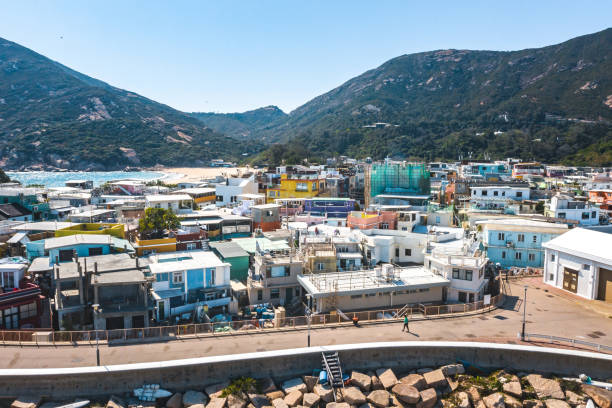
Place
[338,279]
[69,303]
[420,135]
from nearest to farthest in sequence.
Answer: [69,303]
[338,279]
[420,135]

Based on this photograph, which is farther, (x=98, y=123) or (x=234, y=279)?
(x=98, y=123)

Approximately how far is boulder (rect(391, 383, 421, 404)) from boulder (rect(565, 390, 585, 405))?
6722 millimetres

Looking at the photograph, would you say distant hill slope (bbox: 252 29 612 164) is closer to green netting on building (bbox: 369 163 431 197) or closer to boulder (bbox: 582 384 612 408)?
green netting on building (bbox: 369 163 431 197)

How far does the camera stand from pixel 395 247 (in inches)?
1342

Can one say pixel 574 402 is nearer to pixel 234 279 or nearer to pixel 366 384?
pixel 366 384

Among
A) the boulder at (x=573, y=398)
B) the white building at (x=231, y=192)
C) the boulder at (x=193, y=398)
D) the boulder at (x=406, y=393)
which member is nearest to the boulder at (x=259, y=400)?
the boulder at (x=193, y=398)

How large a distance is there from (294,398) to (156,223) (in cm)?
2156

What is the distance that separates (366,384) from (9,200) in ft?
154

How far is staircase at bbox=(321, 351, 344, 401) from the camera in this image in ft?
63.4

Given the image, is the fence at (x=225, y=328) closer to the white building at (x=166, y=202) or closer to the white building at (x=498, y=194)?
the white building at (x=498, y=194)

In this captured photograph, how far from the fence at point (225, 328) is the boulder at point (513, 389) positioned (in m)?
5.33

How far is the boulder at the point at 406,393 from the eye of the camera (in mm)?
18891

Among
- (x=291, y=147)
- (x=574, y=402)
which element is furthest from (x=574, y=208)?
(x=291, y=147)

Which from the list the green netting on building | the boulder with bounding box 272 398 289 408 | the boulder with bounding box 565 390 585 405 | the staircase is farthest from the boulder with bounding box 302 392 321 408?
the green netting on building
